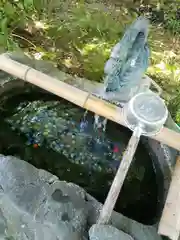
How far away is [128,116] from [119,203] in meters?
0.91

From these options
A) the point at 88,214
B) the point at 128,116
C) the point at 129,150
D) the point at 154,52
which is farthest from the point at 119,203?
the point at 154,52

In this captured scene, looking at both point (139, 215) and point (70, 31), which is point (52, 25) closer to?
point (70, 31)

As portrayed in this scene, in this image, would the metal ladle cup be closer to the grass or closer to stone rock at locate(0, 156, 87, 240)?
stone rock at locate(0, 156, 87, 240)

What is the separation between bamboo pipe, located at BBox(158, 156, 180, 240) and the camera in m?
2.14

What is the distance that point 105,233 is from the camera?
201 cm

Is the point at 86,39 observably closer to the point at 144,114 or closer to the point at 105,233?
the point at 144,114

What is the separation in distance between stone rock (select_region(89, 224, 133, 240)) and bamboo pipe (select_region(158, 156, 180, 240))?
21 centimetres

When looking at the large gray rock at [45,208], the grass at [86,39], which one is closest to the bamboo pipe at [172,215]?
the large gray rock at [45,208]

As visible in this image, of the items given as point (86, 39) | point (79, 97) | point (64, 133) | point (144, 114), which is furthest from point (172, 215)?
point (86, 39)

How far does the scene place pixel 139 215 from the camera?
2668 mm

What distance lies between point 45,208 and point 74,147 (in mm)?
801

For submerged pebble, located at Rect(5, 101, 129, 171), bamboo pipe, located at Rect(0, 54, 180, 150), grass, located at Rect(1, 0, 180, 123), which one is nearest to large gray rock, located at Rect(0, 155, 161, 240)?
bamboo pipe, located at Rect(0, 54, 180, 150)

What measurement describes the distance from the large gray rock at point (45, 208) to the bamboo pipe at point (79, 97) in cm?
42

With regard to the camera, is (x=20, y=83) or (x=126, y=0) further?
(x=126, y=0)
